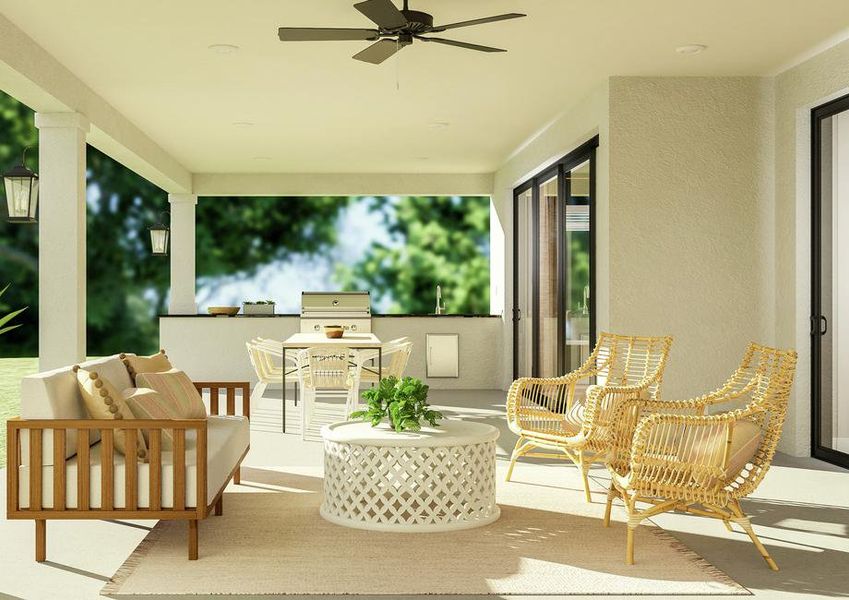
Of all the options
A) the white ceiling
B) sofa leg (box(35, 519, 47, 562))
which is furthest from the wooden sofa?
the white ceiling

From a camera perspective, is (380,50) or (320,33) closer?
(320,33)

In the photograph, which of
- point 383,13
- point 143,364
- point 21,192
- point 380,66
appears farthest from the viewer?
point 380,66

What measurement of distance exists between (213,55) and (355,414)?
286cm

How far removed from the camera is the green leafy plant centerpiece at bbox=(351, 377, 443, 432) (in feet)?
15.2

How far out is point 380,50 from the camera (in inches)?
193

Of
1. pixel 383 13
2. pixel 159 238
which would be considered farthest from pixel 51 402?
pixel 159 238

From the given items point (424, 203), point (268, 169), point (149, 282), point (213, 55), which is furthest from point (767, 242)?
point (149, 282)

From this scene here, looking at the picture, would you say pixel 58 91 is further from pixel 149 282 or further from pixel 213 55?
pixel 149 282

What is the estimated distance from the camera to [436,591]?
351 cm

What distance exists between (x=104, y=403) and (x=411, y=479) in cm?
147

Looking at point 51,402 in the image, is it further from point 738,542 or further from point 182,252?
point 182,252

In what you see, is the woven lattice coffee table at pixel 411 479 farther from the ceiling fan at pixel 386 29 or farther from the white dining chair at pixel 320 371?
the white dining chair at pixel 320 371

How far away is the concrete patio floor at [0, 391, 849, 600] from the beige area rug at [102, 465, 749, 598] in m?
0.12

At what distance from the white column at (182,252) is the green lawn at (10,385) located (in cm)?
222
